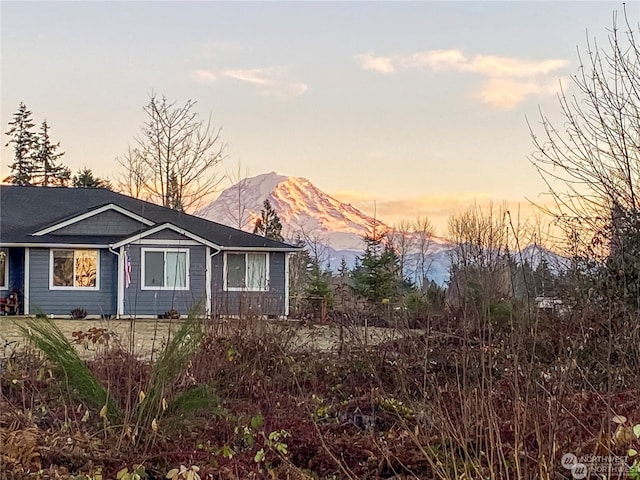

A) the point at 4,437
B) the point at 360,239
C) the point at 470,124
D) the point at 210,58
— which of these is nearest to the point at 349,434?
the point at 4,437

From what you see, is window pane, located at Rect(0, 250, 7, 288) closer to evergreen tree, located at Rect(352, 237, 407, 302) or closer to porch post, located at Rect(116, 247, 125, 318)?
porch post, located at Rect(116, 247, 125, 318)

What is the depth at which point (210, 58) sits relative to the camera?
10.5 m

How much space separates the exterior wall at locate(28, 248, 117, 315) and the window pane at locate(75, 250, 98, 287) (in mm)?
180

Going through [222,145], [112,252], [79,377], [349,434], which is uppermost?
[222,145]

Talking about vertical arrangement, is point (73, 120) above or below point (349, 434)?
above

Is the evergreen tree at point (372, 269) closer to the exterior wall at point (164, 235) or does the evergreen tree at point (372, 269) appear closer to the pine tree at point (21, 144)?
the exterior wall at point (164, 235)

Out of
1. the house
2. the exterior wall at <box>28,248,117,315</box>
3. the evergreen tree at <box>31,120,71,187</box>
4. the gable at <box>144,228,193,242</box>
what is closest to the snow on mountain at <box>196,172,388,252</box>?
the house

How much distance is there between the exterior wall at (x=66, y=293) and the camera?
18359 mm

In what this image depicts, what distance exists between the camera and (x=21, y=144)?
159 ft

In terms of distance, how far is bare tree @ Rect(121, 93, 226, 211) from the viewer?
1147 inches

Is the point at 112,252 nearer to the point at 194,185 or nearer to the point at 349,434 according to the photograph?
the point at 194,185


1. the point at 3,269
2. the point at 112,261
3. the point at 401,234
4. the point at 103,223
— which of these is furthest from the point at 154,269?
the point at 401,234

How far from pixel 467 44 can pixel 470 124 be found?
272cm

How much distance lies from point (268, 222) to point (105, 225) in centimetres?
1663
